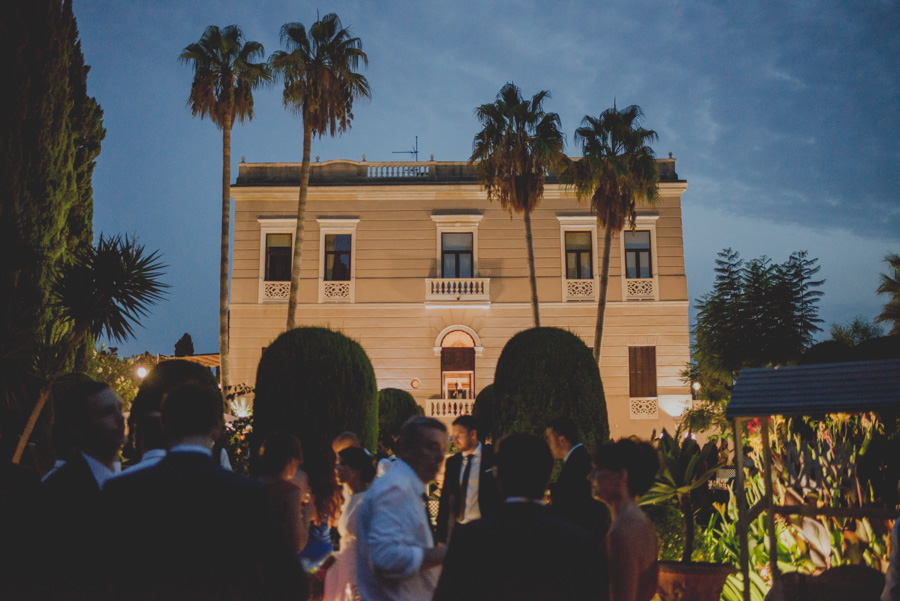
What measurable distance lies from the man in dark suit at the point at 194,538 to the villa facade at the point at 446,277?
71.6 feet

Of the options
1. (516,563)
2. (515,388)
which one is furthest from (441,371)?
(516,563)

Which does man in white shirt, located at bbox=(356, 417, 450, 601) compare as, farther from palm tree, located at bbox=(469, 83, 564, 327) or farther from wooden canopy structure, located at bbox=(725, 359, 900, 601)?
palm tree, located at bbox=(469, 83, 564, 327)

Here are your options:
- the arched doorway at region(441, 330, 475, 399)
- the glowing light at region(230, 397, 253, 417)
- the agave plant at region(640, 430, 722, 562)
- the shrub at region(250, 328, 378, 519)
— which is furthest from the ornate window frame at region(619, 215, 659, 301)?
the agave plant at region(640, 430, 722, 562)

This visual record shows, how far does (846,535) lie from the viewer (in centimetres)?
662

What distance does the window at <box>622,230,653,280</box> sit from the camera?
25.4 m

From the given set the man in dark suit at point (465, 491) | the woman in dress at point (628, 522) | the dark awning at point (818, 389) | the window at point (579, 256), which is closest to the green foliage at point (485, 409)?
the man in dark suit at point (465, 491)

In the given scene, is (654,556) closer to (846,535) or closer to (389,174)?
(846,535)

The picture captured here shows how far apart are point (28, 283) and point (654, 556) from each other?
10403mm

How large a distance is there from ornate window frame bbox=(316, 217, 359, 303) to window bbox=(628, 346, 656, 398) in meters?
9.95

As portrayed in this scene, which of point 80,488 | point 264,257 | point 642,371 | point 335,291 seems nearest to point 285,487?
point 80,488

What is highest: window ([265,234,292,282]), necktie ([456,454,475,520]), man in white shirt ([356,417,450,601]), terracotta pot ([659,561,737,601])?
window ([265,234,292,282])

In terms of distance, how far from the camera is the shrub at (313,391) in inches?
371

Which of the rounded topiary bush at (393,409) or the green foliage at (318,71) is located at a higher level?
the green foliage at (318,71)

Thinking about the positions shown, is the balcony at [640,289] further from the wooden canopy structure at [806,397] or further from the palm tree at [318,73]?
the wooden canopy structure at [806,397]
